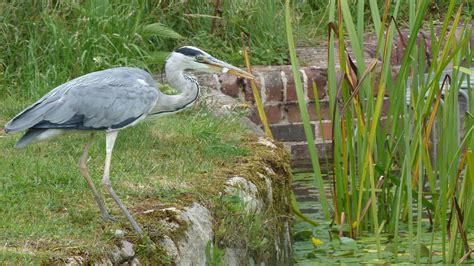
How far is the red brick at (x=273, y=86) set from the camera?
8.69m

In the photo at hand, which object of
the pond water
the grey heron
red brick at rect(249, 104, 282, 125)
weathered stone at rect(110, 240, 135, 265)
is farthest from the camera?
red brick at rect(249, 104, 282, 125)

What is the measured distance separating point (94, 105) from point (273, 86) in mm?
3773

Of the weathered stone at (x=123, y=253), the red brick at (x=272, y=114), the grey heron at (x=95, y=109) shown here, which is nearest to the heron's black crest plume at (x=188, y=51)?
the grey heron at (x=95, y=109)

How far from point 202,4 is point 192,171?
3967 millimetres

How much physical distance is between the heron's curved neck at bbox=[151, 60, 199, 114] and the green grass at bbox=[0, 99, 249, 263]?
1.24ft

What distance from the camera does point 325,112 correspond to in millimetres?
8992

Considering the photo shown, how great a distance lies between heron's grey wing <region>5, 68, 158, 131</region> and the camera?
4973mm

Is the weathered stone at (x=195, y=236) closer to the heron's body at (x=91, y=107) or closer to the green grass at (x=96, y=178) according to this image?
the green grass at (x=96, y=178)

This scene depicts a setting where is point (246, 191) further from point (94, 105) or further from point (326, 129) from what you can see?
point (326, 129)

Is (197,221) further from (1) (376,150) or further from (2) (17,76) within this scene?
(2) (17,76)

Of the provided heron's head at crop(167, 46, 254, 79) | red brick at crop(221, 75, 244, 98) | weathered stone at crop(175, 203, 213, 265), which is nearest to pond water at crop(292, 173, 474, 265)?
weathered stone at crop(175, 203, 213, 265)

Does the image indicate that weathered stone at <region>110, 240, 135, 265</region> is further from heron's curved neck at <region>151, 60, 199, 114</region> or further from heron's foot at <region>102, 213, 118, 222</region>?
heron's curved neck at <region>151, 60, 199, 114</region>

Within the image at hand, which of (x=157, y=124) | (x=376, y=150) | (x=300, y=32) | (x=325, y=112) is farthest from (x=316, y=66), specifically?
(x=376, y=150)

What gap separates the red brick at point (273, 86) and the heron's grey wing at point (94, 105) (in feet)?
11.5
